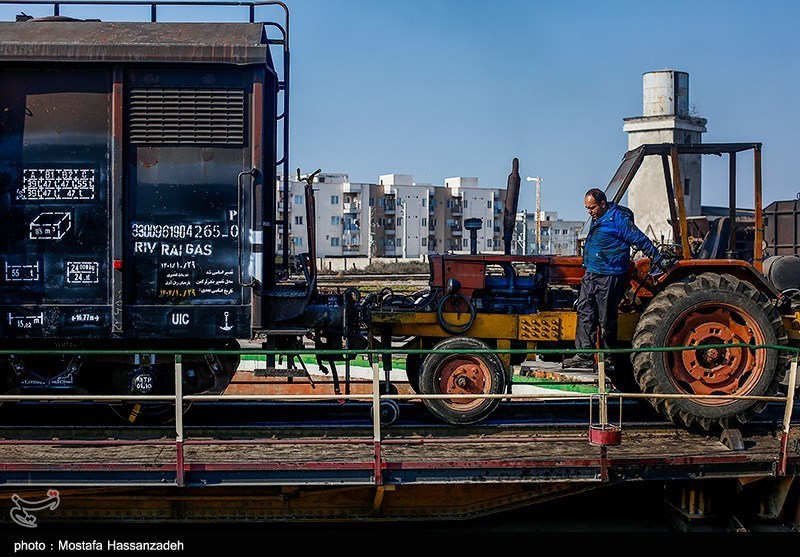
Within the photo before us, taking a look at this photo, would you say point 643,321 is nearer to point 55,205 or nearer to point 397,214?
point 55,205

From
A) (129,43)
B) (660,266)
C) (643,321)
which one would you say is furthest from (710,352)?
(129,43)

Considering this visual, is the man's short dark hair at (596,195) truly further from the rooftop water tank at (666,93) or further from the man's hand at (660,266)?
the rooftop water tank at (666,93)

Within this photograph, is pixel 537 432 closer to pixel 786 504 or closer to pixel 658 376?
pixel 658 376

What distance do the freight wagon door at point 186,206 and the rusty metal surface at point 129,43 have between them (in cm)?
20

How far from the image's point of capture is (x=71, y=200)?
880cm

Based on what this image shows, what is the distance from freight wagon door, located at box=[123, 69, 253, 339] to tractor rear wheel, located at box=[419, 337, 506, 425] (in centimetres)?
188

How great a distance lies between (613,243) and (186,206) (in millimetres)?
4165

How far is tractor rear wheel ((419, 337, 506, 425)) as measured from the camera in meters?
8.99

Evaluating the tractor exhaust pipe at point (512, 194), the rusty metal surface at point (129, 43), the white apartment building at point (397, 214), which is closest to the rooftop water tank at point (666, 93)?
the tractor exhaust pipe at point (512, 194)

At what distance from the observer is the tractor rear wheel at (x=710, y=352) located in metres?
8.57

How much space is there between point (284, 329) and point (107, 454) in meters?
2.07

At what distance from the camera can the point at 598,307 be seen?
8953 mm

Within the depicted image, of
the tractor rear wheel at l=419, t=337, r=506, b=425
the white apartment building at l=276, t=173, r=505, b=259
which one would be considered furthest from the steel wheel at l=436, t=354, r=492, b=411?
the white apartment building at l=276, t=173, r=505, b=259

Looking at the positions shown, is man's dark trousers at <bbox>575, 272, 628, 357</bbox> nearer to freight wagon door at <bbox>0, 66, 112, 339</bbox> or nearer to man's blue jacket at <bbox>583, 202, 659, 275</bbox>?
man's blue jacket at <bbox>583, 202, 659, 275</bbox>
